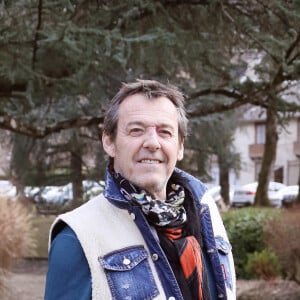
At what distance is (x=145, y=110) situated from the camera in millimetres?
1894

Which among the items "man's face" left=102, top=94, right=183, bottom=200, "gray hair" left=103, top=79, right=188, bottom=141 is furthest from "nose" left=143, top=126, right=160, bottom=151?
"gray hair" left=103, top=79, right=188, bottom=141

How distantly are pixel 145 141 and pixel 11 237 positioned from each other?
5.98m

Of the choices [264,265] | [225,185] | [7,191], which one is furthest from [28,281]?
[225,185]

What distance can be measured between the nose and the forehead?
3 centimetres

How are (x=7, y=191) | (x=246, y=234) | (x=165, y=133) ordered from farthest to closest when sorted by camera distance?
(x=246, y=234), (x=7, y=191), (x=165, y=133)

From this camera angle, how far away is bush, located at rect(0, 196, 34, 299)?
24.5 ft

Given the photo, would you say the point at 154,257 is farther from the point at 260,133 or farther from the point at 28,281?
the point at 260,133

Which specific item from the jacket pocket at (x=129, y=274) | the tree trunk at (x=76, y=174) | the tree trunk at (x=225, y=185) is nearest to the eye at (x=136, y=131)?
the jacket pocket at (x=129, y=274)

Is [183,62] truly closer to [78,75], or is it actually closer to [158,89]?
[78,75]

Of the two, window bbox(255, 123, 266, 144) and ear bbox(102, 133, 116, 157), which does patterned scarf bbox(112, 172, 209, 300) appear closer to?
ear bbox(102, 133, 116, 157)

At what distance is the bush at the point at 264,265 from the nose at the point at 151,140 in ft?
23.4

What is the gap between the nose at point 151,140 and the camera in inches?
74.1

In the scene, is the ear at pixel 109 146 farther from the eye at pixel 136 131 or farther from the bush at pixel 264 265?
the bush at pixel 264 265

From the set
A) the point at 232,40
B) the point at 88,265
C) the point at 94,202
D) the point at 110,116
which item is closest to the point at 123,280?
the point at 88,265
